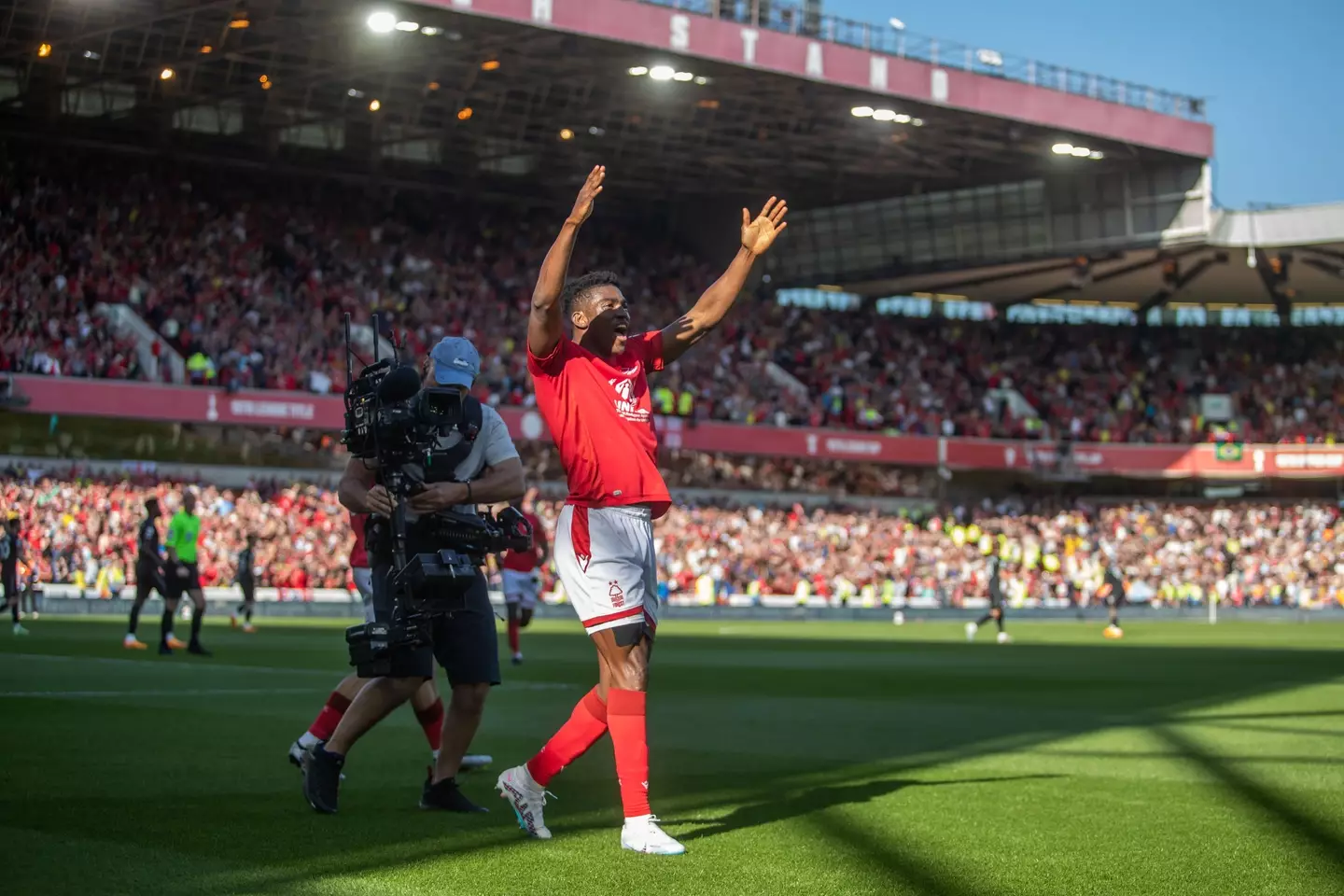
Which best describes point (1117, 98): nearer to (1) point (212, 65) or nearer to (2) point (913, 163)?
(2) point (913, 163)

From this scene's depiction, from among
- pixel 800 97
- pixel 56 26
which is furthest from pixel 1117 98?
pixel 56 26

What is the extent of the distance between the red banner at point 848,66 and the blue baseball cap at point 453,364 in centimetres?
2979

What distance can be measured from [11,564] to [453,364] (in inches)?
804

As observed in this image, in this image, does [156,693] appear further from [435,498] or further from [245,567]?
[245,567]

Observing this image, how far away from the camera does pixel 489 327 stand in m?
48.5

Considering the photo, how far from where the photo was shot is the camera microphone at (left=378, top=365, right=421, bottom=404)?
23.4 ft

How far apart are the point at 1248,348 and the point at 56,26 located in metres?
45.5

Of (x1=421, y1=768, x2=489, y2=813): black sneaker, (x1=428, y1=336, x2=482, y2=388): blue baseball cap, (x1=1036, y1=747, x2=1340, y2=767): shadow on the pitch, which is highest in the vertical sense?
(x1=428, y1=336, x2=482, y2=388): blue baseball cap

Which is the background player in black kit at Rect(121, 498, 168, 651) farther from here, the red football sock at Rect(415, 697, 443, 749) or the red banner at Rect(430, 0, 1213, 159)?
the red banner at Rect(430, 0, 1213, 159)

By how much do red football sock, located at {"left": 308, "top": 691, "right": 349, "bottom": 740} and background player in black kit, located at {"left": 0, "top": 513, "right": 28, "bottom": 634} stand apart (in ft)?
61.8

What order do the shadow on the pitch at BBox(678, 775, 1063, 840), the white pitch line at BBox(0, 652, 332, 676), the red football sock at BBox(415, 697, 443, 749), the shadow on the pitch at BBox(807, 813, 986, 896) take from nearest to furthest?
the shadow on the pitch at BBox(807, 813, 986, 896), the shadow on the pitch at BBox(678, 775, 1063, 840), the red football sock at BBox(415, 697, 443, 749), the white pitch line at BBox(0, 652, 332, 676)

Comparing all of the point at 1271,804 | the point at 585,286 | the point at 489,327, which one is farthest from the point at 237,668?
the point at 489,327

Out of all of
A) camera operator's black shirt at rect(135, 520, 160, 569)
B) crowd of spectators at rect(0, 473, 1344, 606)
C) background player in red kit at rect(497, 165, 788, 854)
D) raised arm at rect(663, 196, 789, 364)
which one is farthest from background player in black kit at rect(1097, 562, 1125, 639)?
background player in red kit at rect(497, 165, 788, 854)

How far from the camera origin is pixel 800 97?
44094mm
